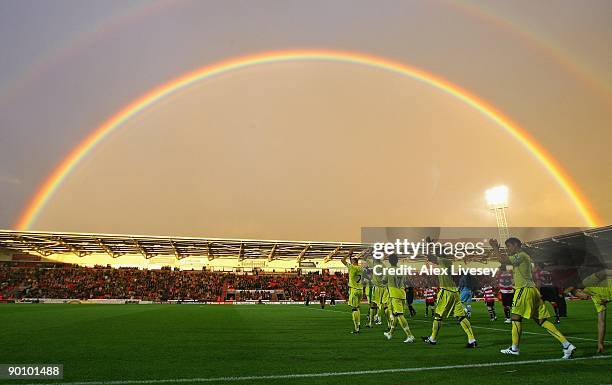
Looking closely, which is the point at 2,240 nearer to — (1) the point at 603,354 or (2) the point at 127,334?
(2) the point at 127,334

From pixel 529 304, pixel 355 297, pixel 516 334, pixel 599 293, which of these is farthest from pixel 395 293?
pixel 599 293

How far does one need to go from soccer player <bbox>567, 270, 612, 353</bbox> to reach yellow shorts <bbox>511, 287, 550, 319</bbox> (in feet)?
2.41

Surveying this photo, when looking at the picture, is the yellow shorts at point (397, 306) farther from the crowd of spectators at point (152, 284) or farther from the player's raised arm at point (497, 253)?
the crowd of spectators at point (152, 284)

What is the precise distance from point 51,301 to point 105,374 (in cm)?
4098

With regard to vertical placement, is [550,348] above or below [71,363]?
below

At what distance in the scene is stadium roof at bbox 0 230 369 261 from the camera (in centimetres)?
4344

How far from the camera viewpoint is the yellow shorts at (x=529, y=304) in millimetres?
7773

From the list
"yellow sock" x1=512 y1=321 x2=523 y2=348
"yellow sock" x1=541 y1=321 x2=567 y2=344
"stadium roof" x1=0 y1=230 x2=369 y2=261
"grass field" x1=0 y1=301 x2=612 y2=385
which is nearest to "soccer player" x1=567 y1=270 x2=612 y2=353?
"grass field" x1=0 y1=301 x2=612 y2=385

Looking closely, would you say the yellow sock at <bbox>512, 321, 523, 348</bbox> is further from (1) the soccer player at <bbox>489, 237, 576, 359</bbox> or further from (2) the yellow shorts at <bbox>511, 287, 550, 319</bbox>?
(2) the yellow shorts at <bbox>511, 287, 550, 319</bbox>

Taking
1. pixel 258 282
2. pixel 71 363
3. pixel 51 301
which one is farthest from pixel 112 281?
pixel 71 363

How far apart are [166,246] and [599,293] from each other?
1825 inches

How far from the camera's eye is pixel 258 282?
164 ft

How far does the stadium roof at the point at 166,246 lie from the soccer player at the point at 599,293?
40.3 metres

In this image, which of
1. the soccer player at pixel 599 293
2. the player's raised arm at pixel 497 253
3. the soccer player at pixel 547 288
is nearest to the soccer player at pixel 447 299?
the player's raised arm at pixel 497 253
